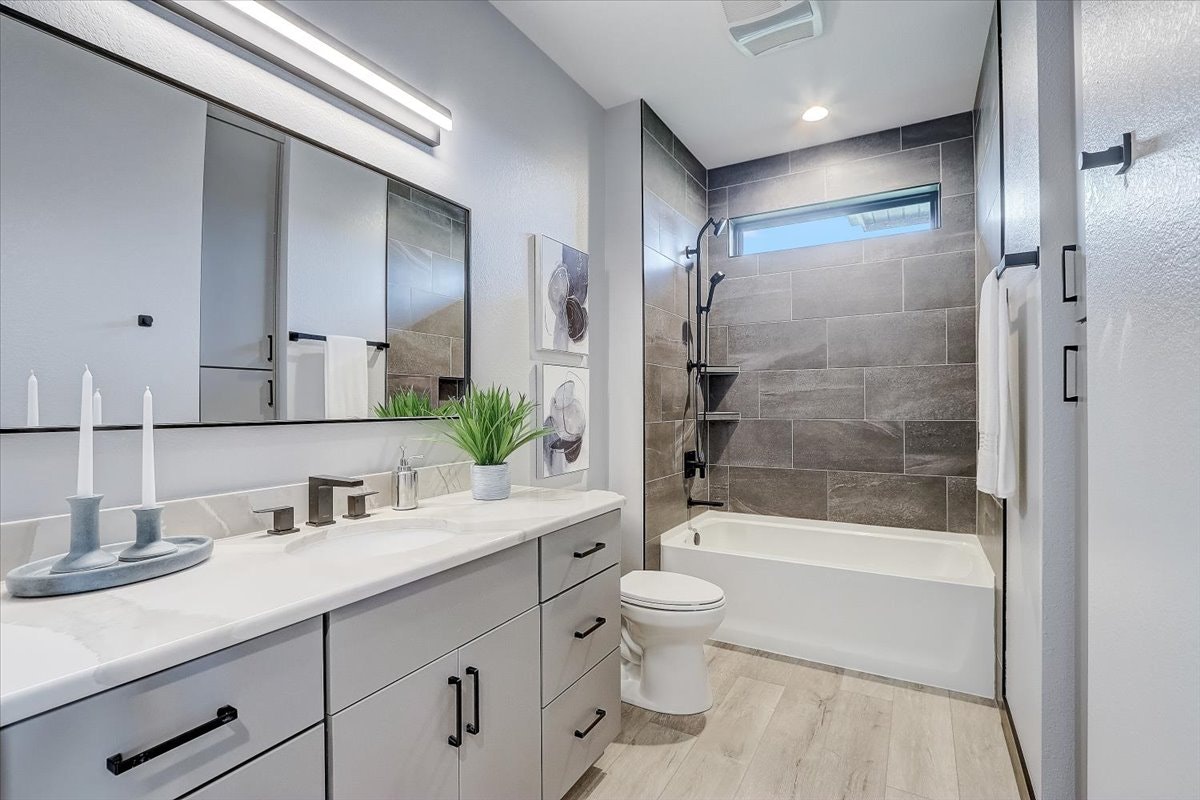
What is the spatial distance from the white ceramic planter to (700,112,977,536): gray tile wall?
1219 millimetres

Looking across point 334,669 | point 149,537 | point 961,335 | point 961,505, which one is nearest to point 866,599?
point 961,505

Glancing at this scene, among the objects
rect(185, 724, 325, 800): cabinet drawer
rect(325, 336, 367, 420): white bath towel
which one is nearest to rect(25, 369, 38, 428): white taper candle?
rect(325, 336, 367, 420): white bath towel

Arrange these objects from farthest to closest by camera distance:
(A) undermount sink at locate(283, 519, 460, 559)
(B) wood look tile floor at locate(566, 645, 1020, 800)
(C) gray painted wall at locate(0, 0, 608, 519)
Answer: (B) wood look tile floor at locate(566, 645, 1020, 800) < (A) undermount sink at locate(283, 519, 460, 559) < (C) gray painted wall at locate(0, 0, 608, 519)

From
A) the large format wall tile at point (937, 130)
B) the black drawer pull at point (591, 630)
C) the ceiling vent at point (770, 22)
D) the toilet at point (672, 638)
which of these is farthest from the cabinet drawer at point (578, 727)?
the large format wall tile at point (937, 130)

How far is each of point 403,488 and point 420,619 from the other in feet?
1.94

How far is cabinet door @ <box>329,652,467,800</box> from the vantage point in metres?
0.97

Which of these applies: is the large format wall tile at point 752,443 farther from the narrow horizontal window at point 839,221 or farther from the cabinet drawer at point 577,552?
the cabinet drawer at point 577,552

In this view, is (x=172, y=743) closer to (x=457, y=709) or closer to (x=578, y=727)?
(x=457, y=709)

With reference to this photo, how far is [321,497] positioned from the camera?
1447mm

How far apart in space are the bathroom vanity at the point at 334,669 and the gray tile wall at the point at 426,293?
45cm

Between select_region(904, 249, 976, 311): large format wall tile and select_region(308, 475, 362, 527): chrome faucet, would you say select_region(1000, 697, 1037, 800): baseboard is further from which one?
select_region(308, 475, 362, 527): chrome faucet

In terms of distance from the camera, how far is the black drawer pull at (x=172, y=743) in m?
0.70

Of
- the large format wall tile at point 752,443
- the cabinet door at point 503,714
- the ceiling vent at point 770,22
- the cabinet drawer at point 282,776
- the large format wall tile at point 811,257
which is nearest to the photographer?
the cabinet drawer at point 282,776

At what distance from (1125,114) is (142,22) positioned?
1.91 m
